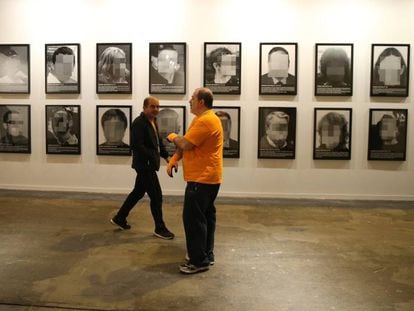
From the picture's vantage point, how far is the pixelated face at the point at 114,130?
7.39 m

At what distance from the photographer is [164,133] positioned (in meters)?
7.32

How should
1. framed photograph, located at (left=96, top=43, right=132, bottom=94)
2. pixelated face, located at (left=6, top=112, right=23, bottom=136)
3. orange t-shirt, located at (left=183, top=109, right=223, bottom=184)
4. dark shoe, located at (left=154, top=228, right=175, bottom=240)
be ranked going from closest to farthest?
orange t-shirt, located at (left=183, top=109, right=223, bottom=184) < dark shoe, located at (left=154, top=228, right=175, bottom=240) < framed photograph, located at (left=96, top=43, right=132, bottom=94) < pixelated face, located at (left=6, top=112, right=23, bottom=136)

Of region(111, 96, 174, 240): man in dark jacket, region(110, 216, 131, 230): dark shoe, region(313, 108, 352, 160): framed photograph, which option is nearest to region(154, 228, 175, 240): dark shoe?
region(111, 96, 174, 240): man in dark jacket

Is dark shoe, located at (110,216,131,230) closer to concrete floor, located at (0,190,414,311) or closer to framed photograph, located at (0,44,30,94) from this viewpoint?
concrete floor, located at (0,190,414,311)

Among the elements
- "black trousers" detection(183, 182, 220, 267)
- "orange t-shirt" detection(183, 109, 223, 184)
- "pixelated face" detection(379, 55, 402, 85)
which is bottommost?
"black trousers" detection(183, 182, 220, 267)

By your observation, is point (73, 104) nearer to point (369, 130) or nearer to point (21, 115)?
point (21, 115)

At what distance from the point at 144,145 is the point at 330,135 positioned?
3618mm

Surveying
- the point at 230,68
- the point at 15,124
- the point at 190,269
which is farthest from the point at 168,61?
the point at 190,269

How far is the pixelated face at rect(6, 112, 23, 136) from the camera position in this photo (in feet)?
24.9

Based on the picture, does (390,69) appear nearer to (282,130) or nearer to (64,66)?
(282,130)

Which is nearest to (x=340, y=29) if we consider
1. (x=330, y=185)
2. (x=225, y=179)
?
(x=330, y=185)

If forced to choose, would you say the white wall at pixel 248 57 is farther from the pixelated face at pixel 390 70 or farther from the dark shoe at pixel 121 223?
the dark shoe at pixel 121 223

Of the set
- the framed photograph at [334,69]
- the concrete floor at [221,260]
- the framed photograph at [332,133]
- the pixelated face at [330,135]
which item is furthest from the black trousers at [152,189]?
the framed photograph at [334,69]

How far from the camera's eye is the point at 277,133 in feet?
23.6
